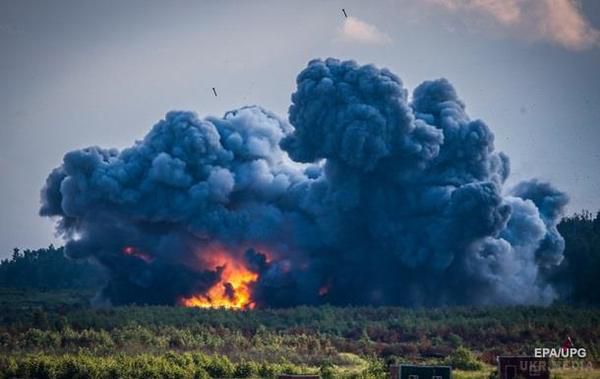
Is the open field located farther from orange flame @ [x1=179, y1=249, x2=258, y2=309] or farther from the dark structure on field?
orange flame @ [x1=179, y1=249, x2=258, y2=309]

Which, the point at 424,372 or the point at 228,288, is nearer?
the point at 424,372

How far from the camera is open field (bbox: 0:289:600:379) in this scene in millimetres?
74562

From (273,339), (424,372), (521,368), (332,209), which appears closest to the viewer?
(424,372)

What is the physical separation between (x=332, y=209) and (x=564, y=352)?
143ft

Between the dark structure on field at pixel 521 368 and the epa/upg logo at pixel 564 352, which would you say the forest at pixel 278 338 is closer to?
the epa/upg logo at pixel 564 352

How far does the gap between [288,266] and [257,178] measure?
428 inches

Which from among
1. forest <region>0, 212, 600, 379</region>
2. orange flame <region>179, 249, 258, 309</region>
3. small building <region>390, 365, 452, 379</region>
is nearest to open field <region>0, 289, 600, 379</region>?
forest <region>0, 212, 600, 379</region>

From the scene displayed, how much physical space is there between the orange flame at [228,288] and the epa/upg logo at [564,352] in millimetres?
44285

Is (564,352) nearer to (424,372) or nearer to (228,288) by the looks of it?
(424,372)

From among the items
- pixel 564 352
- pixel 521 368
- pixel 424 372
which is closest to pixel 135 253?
pixel 564 352

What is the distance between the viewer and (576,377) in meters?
68.8

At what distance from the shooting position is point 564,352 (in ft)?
274

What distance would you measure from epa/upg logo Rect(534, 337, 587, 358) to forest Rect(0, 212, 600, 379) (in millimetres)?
1113

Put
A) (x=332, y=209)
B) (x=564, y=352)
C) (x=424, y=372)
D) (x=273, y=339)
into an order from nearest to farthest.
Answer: (x=424, y=372), (x=564, y=352), (x=273, y=339), (x=332, y=209)
